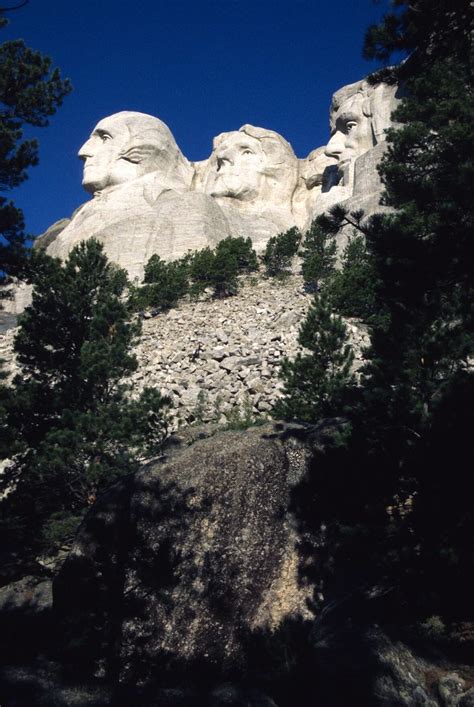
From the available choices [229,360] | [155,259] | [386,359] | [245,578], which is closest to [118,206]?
[155,259]

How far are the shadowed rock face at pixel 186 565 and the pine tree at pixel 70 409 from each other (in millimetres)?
4782

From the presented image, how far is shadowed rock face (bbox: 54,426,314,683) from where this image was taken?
8688 mm

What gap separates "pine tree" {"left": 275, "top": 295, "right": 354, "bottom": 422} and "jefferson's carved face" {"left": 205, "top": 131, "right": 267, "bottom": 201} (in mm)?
40678

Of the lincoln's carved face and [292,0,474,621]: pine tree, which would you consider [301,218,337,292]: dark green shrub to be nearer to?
[292,0,474,621]: pine tree

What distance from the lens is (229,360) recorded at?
26.0m

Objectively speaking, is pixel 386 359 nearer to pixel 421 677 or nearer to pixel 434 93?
pixel 421 677

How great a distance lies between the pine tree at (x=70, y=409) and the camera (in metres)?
15.0

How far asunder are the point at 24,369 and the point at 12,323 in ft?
86.7

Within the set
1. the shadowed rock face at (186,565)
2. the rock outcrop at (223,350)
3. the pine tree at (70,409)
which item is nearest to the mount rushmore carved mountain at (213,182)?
the rock outcrop at (223,350)

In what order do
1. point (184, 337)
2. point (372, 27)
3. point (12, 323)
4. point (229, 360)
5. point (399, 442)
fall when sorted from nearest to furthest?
point (372, 27)
point (399, 442)
point (229, 360)
point (184, 337)
point (12, 323)

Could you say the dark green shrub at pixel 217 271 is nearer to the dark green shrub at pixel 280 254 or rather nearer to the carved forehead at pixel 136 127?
the dark green shrub at pixel 280 254

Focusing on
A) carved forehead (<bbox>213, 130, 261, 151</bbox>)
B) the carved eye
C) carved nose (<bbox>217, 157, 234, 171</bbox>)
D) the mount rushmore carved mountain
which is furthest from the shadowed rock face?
carved forehead (<bbox>213, 130, 261, 151</bbox>)

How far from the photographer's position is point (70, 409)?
53.3 feet

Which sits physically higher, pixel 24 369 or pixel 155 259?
pixel 155 259
